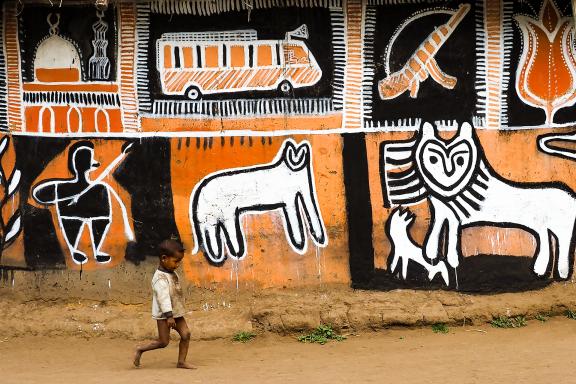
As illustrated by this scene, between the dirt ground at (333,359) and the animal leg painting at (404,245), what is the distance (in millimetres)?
517

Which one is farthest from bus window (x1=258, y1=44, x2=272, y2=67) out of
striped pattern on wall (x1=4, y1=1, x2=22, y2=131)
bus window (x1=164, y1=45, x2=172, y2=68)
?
striped pattern on wall (x1=4, y1=1, x2=22, y2=131)

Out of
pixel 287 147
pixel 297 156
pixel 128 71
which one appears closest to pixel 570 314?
pixel 297 156

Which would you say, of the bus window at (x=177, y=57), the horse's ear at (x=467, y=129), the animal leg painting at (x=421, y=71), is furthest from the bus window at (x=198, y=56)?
the horse's ear at (x=467, y=129)

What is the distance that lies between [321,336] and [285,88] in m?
2.14

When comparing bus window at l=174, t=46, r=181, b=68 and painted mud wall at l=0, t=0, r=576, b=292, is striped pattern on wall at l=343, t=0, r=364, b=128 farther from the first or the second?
bus window at l=174, t=46, r=181, b=68

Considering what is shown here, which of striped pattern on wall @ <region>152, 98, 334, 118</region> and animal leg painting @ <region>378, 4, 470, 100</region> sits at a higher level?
animal leg painting @ <region>378, 4, 470, 100</region>

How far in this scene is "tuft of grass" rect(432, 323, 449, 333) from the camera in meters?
7.97

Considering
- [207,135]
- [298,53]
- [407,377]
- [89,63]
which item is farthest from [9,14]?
[407,377]

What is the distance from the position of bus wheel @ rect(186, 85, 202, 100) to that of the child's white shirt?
185 centimetres

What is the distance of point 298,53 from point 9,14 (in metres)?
2.56

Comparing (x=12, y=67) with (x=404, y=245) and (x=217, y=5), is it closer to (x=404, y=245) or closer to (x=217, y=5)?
(x=217, y=5)

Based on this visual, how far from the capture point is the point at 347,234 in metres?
8.13

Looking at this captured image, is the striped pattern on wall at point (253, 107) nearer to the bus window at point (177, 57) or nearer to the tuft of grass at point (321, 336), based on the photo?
the bus window at point (177, 57)

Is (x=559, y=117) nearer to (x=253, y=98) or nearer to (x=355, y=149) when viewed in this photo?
(x=355, y=149)
